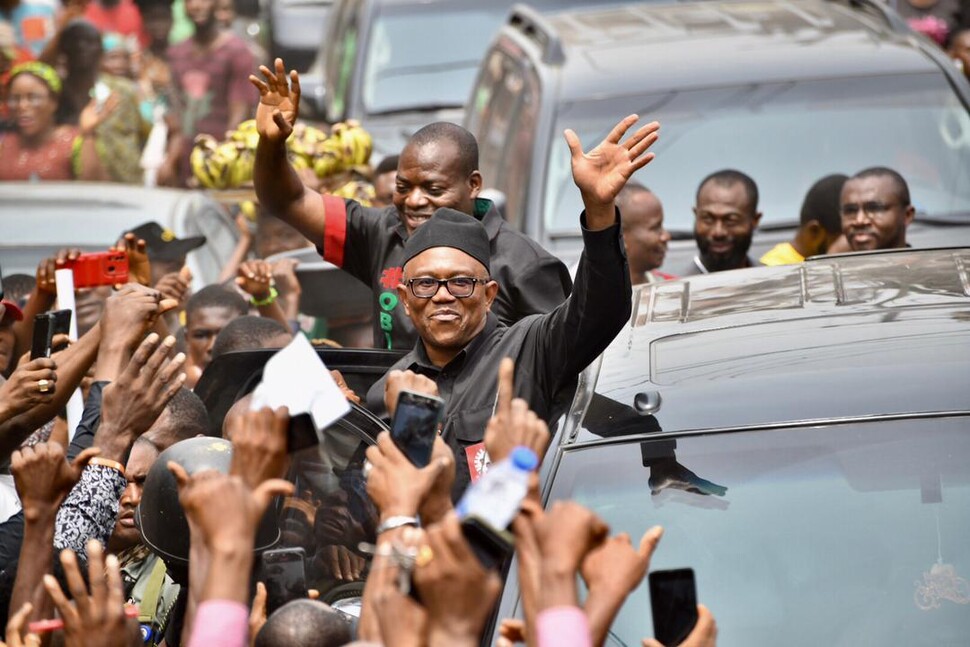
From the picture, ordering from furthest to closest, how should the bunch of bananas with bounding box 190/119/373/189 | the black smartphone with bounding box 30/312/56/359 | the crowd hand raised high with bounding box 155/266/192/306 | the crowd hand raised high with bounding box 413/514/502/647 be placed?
the bunch of bananas with bounding box 190/119/373/189 → the crowd hand raised high with bounding box 155/266/192/306 → the black smartphone with bounding box 30/312/56/359 → the crowd hand raised high with bounding box 413/514/502/647

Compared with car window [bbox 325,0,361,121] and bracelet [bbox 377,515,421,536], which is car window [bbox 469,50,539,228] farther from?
bracelet [bbox 377,515,421,536]

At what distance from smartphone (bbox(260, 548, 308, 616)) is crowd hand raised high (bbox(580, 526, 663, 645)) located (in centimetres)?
151

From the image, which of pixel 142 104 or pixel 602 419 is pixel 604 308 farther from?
pixel 142 104

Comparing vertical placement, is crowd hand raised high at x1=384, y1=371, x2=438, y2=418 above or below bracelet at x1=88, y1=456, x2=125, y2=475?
above

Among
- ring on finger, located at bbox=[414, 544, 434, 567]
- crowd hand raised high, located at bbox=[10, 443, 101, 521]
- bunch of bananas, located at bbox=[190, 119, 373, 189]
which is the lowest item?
ring on finger, located at bbox=[414, 544, 434, 567]

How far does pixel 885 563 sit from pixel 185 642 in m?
1.40

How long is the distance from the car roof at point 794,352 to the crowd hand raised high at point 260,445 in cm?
90

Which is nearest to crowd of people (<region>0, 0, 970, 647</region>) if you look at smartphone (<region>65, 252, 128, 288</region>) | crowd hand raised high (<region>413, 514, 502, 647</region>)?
crowd hand raised high (<region>413, 514, 502, 647</region>)

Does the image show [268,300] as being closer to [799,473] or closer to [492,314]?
[492,314]

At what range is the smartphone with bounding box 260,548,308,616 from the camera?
4457 mm

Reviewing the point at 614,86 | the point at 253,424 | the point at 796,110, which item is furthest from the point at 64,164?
the point at 253,424

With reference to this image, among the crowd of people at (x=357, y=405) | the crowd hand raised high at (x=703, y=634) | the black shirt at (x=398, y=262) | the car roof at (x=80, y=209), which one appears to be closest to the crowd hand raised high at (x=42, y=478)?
the crowd of people at (x=357, y=405)

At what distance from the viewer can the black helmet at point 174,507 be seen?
14.3 ft

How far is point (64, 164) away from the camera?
10.8 meters
